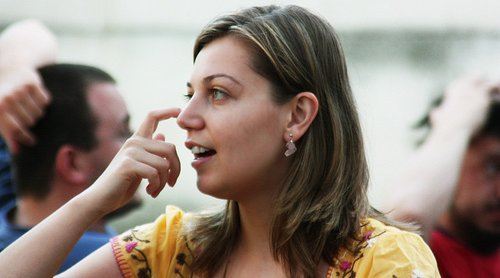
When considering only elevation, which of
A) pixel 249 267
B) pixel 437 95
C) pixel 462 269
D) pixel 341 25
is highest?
pixel 341 25

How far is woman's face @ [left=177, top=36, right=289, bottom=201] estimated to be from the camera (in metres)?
1.88

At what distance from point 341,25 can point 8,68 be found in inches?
51.5

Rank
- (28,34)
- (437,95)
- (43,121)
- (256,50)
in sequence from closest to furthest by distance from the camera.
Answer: (256,50), (43,121), (28,34), (437,95)

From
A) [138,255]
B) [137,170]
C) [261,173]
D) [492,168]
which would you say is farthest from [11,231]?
[492,168]

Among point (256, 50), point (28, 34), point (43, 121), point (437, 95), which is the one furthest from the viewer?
point (437, 95)

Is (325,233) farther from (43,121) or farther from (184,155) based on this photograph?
(184,155)

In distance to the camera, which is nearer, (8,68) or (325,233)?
(325,233)

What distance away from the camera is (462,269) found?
3094 mm

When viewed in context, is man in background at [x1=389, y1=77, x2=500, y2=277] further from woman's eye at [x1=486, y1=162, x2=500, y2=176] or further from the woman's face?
the woman's face

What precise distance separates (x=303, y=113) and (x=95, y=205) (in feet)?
1.49

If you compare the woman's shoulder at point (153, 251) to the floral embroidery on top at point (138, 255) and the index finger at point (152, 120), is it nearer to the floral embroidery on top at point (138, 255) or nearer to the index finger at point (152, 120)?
the floral embroidery on top at point (138, 255)

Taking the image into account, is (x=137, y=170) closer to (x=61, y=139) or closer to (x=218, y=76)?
(x=218, y=76)

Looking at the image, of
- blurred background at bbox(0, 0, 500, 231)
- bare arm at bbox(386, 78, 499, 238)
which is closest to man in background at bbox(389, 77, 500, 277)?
bare arm at bbox(386, 78, 499, 238)

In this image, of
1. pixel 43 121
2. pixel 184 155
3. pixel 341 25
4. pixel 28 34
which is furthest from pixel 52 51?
pixel 341 25
